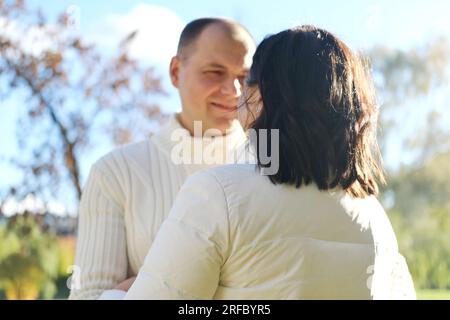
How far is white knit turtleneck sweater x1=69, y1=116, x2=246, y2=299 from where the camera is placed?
1826mm

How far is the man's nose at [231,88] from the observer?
7.13 feet

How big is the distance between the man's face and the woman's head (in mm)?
837

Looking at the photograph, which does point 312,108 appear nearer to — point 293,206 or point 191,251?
point 293,206

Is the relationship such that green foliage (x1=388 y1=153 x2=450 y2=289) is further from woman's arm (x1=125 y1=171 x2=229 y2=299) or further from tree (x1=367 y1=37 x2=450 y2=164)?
woman's arm (x1=125 y1=171 x2=229 y2=299)

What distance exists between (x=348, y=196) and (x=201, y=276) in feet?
1.02

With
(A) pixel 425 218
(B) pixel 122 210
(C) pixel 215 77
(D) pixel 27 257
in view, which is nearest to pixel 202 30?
(C) pixel 215 77

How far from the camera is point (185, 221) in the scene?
1.20 meters

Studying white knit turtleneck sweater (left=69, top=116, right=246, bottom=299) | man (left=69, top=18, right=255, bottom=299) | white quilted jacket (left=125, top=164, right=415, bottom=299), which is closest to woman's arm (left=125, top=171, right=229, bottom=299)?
white quilted jacket (left=125, top=164, right=415, bottom=299)

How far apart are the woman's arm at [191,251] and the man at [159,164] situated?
43 centimetres

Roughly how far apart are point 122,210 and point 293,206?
80 cm

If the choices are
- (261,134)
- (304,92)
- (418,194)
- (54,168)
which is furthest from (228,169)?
(418,194)

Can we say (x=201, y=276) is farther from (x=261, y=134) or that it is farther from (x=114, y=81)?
(x=114, y=81)

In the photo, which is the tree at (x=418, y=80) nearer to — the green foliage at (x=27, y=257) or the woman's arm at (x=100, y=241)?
the green foliage at (x=27, y=257)

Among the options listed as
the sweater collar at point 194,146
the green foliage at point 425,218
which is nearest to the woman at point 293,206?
the sweater collar at point 194,146
